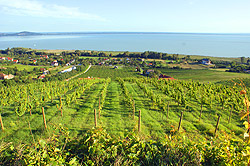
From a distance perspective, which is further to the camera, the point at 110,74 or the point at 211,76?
the point at 110,74

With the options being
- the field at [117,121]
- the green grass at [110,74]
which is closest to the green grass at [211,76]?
the green grass at [110,74]

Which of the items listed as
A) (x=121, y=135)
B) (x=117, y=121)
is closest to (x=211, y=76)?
(x=117, y=121)

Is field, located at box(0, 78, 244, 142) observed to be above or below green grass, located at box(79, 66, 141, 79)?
above

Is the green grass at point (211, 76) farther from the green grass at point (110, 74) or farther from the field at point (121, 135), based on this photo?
the field at point (121, 135)

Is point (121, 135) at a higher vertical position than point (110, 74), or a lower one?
higher

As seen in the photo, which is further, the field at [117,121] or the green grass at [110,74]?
the green grass at [110,74]

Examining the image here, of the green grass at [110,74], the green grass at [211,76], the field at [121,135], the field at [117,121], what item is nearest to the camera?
the field at [121,135]

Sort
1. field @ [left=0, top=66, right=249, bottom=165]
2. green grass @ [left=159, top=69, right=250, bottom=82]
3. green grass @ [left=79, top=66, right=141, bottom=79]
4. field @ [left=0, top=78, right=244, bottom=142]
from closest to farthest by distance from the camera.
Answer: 1. field @ [left=0, top=66, right=249, bottom=165]
2. field @ [left=0, top=78, right=244, bottom=142]
3. green grass @ [left=159, top=69, right=250, bottom=82]
4. green grass @ [left=79, top=66, right=141, bottom=79]

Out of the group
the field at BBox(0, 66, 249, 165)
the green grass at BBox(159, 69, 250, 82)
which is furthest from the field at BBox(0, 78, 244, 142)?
the green grass at BBox(159, 69, 250, 82)

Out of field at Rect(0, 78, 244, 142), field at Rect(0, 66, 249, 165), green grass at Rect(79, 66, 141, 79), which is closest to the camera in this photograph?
field at Rect(0, 66, 249, 165)

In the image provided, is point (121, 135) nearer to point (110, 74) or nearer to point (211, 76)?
point (211, 76)

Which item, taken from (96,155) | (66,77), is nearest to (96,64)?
(66,77)

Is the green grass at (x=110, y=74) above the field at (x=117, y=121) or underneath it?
underneath

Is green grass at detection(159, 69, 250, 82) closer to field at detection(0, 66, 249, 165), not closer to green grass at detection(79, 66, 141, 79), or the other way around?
green grass at detection(79, 66, 141, 79)
